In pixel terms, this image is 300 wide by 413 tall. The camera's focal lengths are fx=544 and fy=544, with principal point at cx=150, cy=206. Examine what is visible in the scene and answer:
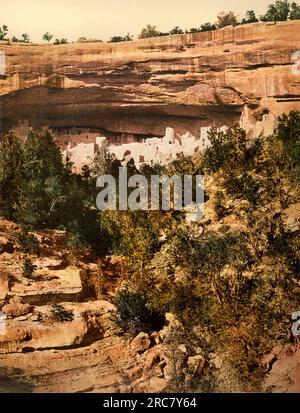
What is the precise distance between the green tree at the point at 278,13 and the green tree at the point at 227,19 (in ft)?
4.64

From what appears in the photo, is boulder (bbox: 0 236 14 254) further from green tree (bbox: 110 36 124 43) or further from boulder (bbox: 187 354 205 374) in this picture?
green tree (bbox: 110 36 124 43)

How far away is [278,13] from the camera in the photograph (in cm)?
1744

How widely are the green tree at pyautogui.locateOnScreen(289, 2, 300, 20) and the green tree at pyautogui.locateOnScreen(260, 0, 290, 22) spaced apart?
0.16m

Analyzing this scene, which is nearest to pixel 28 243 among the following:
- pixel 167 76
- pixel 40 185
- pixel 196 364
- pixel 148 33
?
pixel 40 185

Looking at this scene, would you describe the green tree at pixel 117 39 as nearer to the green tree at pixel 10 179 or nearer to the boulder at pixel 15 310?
the green tree at pixel 10 179

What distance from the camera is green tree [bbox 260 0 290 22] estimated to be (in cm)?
1738

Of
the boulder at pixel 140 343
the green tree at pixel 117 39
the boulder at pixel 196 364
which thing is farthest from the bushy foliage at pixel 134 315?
the green tree at pixel 117 39

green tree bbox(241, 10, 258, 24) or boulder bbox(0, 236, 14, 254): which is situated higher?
green tree bbox(241, 10, 258, 24)

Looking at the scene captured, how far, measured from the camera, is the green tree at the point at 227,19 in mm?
15711

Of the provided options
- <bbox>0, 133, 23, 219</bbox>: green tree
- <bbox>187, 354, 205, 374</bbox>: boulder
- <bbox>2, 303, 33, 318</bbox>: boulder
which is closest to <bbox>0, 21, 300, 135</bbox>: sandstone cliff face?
<bbox>0, 133, 23, 219</bbox>: green tree

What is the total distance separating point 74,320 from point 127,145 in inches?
398

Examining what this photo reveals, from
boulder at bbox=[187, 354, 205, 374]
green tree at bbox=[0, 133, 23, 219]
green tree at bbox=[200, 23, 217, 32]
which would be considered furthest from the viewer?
green tree at bbox=[200, 23, 217, 32]
